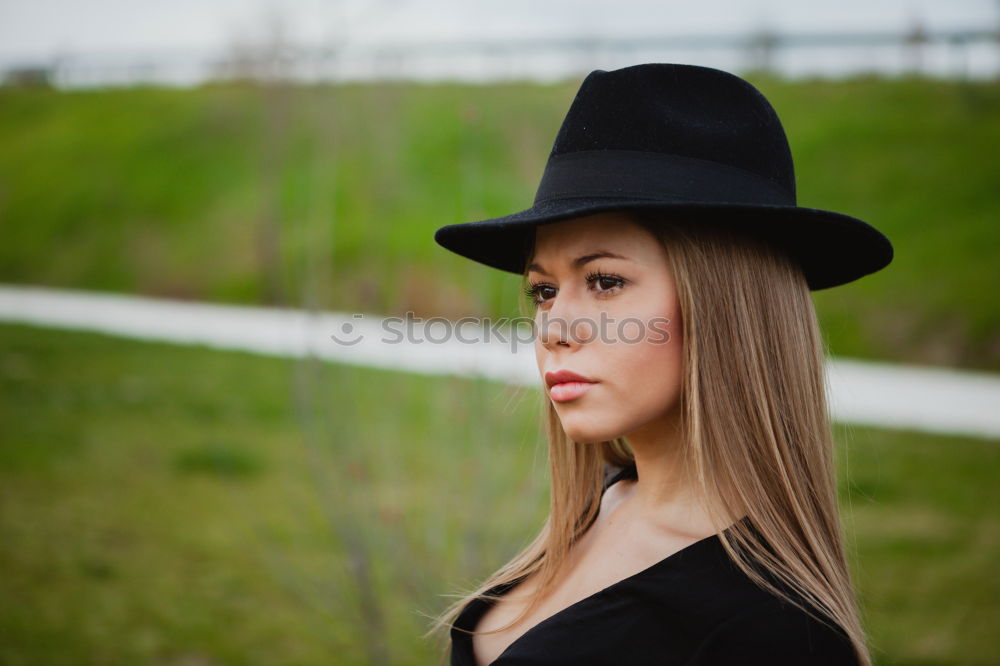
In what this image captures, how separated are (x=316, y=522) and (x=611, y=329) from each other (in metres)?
4.24

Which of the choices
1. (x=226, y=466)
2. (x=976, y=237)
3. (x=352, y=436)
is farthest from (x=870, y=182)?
Result: (x=352, y=436)

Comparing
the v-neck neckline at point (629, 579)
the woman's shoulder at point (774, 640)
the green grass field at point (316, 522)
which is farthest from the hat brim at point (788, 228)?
the green grass field at point (316, 522)

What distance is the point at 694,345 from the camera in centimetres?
131

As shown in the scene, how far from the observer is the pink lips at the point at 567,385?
1373 mm

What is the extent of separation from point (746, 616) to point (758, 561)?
10 cm

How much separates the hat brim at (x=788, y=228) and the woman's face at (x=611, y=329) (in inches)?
2.7

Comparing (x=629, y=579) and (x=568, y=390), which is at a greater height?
(x=568, y=390)

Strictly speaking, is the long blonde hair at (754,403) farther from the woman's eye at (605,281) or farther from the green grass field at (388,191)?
the green grass field at (388,191)

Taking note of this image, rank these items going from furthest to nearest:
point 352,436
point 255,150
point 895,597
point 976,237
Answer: point 255,150 → point 976,237 → point 895,597 → point 352,436

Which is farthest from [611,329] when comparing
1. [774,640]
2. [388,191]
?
[388,191]

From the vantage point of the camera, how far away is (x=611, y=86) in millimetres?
1411

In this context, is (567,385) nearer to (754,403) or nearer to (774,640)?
(754,403)

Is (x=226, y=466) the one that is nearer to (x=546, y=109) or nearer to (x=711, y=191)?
(x=546, y=109)

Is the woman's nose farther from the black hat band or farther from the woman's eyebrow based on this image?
the black hat band
